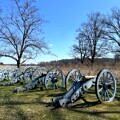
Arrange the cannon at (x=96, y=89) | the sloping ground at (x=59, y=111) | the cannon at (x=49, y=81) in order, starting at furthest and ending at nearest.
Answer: the cannon at (x=49, y=81)
the cannon at (x=96, y=89)
the sloping ground at (x=59, y=111)

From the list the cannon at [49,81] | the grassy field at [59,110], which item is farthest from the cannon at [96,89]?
the cannon at [49,81]

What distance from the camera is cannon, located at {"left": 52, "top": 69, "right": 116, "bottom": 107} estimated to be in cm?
1030

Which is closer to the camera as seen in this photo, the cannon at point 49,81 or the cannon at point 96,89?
the cannon at point 96,89

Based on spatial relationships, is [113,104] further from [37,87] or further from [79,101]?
[37,87]

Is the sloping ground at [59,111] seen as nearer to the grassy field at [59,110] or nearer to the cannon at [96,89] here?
the grassy field at [59,110]

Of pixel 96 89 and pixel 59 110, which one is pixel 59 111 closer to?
pixel 59 110

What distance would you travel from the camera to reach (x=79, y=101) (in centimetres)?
1118

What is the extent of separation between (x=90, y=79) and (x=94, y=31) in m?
44.6

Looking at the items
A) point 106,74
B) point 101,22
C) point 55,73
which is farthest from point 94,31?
point 106,74

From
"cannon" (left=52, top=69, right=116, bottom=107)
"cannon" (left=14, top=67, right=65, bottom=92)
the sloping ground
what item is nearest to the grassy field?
the sloping ground

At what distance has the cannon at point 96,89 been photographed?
10.3 metres

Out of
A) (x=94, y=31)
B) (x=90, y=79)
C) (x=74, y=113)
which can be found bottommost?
(x=74, y=113)

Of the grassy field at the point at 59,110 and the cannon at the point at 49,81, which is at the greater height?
the cannon at the point at 49,81

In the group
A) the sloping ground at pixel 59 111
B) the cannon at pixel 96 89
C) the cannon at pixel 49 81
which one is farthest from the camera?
the cannon at pixel 49 81
